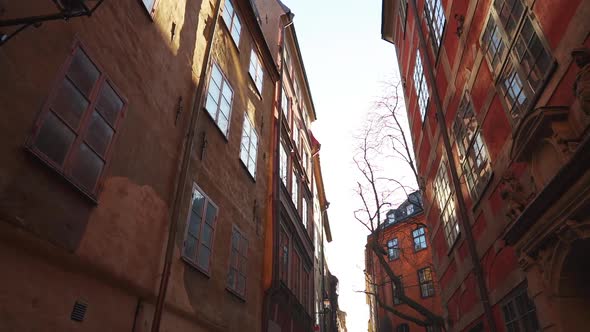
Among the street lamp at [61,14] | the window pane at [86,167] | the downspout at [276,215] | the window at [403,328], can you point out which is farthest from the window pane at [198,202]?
the window at [403,328]

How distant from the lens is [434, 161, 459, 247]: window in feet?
38.4

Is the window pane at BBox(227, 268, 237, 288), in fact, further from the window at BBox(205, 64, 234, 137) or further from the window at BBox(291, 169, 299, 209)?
the window at BBox(291, 169, 299, 209)

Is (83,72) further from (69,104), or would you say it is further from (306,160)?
(306,160)

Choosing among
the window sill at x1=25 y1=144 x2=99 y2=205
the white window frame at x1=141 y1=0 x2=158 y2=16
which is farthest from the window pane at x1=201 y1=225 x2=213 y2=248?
the white window frame at x1=141 y1=0 x2=158 y2=16

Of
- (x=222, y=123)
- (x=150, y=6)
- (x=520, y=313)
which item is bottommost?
(x=520, y=313)

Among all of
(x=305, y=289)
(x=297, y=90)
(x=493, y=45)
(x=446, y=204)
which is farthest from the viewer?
(x=297, y=90)

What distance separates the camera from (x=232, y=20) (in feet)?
37.1

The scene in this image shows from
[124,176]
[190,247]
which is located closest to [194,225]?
[190,247]

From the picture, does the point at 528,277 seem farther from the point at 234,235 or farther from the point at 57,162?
the point at 57,162

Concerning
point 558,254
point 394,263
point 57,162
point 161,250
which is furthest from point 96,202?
point 394,263

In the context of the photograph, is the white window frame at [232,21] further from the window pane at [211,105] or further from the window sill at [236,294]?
the window sill at [236,294]

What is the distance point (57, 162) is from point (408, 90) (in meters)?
16.1

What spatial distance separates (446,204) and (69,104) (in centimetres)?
1085

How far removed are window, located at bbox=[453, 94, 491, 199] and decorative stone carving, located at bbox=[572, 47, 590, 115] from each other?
3.95 m
